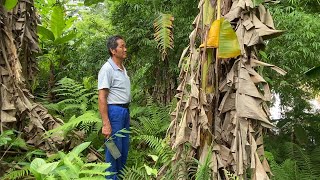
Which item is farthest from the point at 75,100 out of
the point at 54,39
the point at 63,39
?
the point at 54,39

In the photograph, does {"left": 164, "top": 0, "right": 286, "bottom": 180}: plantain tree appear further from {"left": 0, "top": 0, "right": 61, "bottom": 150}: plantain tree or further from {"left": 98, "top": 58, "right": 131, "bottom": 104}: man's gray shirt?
{"left": 0, "top": 0, "right": 61, "bottom": 150}: plantain tree

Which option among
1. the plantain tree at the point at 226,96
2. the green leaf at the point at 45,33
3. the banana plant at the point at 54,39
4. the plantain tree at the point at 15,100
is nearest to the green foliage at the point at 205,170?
the plantain tree at the point at 226,96

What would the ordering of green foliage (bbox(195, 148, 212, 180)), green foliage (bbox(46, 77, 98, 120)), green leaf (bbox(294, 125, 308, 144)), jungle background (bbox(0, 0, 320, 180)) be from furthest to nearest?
green foliage (bbox(46, 77, 98, 120))
green leaf (bbox(294, 125, 308, 144))
jungle background (bbox(0, 0, 320, 180))
green foliage (bbox(195, 148, 212, 180))

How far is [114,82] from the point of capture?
13.0ft

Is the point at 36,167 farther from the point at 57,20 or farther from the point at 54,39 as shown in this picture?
the point at 54,39

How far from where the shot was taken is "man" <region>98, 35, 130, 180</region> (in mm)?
3875

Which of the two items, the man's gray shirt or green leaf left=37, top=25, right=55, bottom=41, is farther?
green leaf left=37, top=25, right=55, bottom=41

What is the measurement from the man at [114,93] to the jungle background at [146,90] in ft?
0.44

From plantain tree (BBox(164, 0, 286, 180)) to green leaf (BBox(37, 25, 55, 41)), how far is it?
442 cm

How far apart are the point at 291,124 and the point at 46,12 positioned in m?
4.81

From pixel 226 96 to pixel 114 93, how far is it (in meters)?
1.49

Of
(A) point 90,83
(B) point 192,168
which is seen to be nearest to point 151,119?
(A) point 90,83

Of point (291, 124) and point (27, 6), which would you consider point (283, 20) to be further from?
point (27, 6)

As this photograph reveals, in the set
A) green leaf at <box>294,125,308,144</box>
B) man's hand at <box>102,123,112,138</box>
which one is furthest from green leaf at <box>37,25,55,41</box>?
green leaf at <box>294,125,308,144</box>
